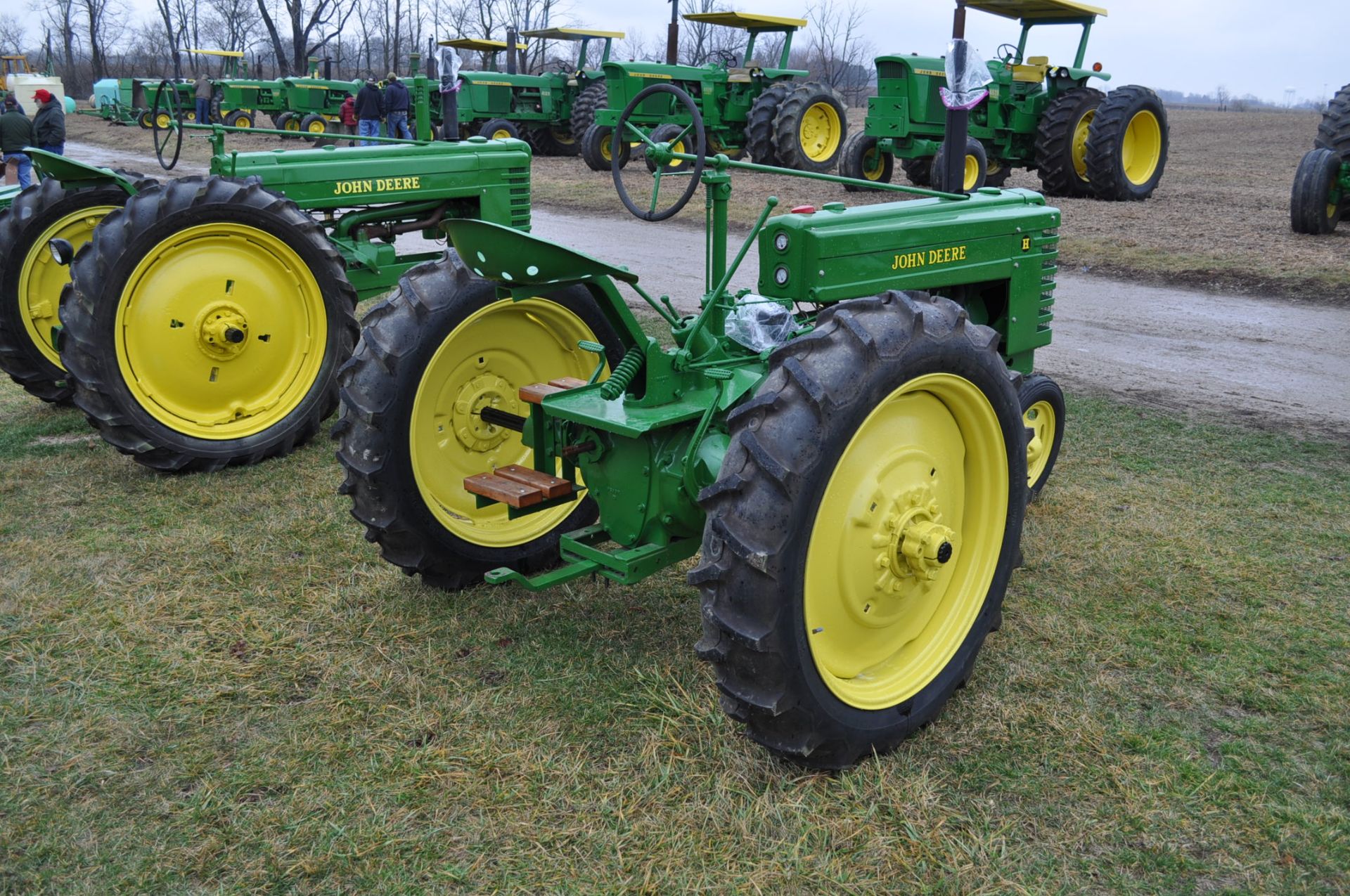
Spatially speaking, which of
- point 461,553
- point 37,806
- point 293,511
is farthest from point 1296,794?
point 293,511

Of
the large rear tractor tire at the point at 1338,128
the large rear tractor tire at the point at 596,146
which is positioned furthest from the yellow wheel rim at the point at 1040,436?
the large rear tractor tire at the point at 596,146

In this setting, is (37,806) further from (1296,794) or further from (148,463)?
(1296,794)

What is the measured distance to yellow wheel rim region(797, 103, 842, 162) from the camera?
55.5ft

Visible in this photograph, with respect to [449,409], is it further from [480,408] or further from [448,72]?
[448,72]

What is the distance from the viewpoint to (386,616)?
3.67 metres

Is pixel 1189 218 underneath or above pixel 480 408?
above

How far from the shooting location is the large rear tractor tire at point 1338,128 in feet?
34.9

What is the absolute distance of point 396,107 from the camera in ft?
61.9

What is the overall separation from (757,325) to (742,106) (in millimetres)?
15494

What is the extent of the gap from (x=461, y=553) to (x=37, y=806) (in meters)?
1.42

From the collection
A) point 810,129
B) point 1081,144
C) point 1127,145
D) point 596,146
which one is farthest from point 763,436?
point 596,146

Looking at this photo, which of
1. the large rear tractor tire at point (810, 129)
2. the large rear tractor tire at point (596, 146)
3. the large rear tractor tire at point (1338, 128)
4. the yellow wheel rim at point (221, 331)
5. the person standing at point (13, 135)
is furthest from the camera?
the large rear tractor tire at point (596, 146)

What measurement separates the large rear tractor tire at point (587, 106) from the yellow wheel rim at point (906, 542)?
1789 centimetres

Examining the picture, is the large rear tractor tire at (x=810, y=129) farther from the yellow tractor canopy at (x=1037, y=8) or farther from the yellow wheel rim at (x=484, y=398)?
the yellow wheel rim at (x=484, y=398)
